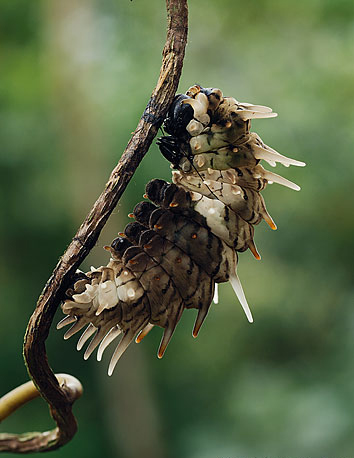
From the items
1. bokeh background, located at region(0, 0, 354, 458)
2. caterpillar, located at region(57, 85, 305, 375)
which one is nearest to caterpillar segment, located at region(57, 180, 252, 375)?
caterpillar, located at region(57, 85, 305, 375)

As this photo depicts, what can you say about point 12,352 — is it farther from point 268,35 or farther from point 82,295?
point 82,295

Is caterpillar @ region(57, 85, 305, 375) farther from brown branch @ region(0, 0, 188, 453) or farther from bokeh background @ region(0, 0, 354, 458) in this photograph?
bokeh background @ region(0, 0, 354, 458)

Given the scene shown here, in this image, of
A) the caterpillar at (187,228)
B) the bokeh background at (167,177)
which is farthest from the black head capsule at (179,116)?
the bokeh background at (167,177)

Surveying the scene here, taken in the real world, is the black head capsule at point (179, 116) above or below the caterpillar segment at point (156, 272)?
above

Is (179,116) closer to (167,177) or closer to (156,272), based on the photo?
(156,272)

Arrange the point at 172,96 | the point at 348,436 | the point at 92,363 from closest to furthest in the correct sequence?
the point at 172,96 < the point at 348,436 < the point at 92,363

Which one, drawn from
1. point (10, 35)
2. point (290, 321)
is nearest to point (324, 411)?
point (290, 321)

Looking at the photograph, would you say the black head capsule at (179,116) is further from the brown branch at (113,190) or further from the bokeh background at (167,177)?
the bokeh background at (167,177)
